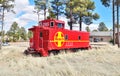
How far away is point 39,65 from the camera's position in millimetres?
14508

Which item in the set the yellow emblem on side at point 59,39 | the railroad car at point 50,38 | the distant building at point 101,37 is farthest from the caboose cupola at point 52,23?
the distant building at point 101,37

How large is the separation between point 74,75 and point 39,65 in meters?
3.72

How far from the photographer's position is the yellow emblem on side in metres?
26.1

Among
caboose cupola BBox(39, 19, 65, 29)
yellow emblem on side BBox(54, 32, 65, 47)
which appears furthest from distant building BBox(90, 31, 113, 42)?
yellow emblem on side BBox(54, 32, 65, 47)

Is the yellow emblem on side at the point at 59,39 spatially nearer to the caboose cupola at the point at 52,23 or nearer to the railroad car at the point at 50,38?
the railroad car at the point at 50,38

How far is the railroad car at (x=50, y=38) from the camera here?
2508 centimetres

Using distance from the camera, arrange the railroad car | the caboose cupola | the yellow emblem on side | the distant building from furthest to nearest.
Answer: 1. the distant building
2. the caboose cupola
3. the yellow emblem on side
4. the railroad car

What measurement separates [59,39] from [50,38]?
170 cm

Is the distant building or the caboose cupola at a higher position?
the caboose cupola

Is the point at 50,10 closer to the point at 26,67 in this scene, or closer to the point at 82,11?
the point at 82,11

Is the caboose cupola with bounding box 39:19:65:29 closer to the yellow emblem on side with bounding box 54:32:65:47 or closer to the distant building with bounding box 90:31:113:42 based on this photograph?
the yellow emblem on side with bounding box 54:32:65:47

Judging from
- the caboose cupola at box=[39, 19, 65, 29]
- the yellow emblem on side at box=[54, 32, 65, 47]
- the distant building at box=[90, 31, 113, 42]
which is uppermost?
the caboose cupola at box=[39, 19, 65, 29]

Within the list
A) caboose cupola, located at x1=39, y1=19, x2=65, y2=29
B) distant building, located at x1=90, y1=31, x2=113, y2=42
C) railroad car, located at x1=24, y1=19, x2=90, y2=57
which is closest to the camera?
railroad car, located at x1=24, y1=19, x2=90, y2=57

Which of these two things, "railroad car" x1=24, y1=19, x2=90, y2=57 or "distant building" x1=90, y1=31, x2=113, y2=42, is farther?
"distant building" x1=90, y1=31, x2=113, y2=42
